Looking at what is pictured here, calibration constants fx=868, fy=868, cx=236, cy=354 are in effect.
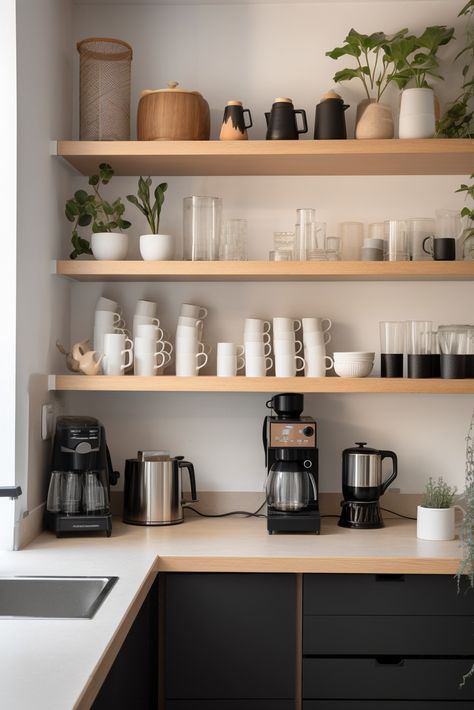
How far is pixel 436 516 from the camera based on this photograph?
2.79 m

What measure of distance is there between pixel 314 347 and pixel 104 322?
2.42 feet

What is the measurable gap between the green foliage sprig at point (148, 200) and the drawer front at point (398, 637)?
4.81ft

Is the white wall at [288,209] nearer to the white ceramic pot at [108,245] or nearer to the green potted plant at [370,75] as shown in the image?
the green potted plant at [370,75]

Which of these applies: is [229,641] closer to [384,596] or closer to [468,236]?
[384,596]

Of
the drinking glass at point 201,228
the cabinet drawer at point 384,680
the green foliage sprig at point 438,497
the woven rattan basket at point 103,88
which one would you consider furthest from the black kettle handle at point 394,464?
the woven rattan basket at point 103,88

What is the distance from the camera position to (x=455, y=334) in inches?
114

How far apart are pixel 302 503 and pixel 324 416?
43 centimetres

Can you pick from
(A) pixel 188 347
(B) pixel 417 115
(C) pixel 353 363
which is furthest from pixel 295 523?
(B) pixel 417 115

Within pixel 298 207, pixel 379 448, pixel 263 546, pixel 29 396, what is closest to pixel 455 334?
pixel 379 448

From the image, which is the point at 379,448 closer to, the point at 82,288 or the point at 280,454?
the point at 280,454

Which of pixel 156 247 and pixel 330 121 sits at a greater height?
pixel 330 121

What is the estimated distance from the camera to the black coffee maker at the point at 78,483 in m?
2.74

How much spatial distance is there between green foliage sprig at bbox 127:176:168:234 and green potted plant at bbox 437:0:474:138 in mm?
982

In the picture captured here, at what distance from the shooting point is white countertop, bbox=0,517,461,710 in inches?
69.4
